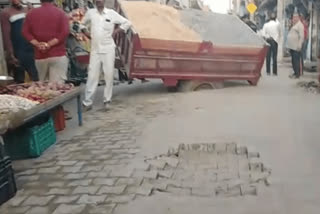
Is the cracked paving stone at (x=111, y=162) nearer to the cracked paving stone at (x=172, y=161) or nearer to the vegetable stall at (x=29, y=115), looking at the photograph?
the cracked paving stone at (x=172, y=161)

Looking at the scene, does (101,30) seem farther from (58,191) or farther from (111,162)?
(58,191)

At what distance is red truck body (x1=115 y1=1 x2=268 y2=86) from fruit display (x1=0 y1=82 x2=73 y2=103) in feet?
10.4

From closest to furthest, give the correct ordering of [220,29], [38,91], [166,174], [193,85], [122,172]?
[166,174], [122,172], [38,91], [193,85], [220,29]

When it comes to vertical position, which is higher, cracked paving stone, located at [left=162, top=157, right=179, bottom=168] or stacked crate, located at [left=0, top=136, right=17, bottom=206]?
stacked crate, located at [left=0, top=136, right=17, bottom=206]

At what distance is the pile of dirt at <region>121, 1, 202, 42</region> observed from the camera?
972 cm

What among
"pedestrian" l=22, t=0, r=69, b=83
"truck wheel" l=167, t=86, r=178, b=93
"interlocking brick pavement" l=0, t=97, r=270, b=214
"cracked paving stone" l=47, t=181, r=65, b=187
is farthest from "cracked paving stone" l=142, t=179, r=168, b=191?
"truck wheel" l=167, t=86, r=178, b=93

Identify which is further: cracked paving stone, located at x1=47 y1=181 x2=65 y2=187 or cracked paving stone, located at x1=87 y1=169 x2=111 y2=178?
cracked paving stone, located at x1=87 y1=169 x2=111 y2=178

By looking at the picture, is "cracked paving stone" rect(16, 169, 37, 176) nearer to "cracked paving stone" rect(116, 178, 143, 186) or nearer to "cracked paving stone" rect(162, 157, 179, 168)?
"cracked paving stone" rect(116, 178, 143, 186)

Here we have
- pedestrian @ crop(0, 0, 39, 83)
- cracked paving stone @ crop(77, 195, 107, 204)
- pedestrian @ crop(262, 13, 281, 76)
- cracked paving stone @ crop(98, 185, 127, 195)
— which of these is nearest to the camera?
cracked paving stone @ crop(77, 195, 107, 204)

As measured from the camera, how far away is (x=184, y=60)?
32.5 feet

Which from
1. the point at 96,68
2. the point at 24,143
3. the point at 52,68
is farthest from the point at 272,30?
the point at 24,143

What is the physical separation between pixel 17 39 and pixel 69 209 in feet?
15.4

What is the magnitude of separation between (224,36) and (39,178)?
6886 mm

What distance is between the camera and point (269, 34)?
14391mm
